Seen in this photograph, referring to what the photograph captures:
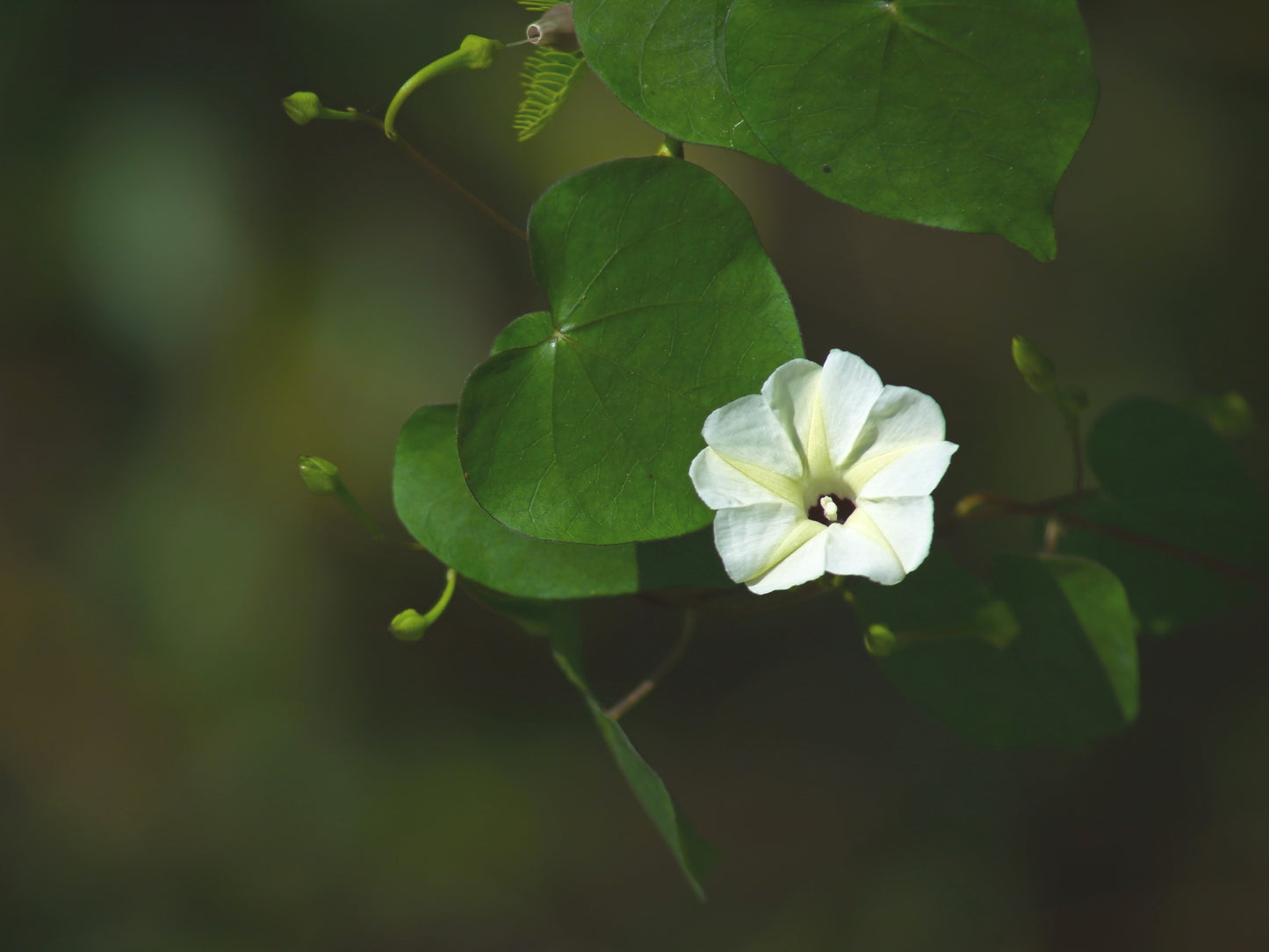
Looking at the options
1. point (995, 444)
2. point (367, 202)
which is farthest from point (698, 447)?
point (367, 202)

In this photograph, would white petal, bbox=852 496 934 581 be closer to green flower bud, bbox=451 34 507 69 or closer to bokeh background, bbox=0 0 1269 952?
green flower bud, bbox=451 34 507 69

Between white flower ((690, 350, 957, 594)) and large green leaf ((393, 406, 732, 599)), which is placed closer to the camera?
white flower ((690, 350, 957, 594))

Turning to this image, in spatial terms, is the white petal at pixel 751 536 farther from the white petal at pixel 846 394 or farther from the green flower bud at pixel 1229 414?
the green flower bud at pixel 1229 414

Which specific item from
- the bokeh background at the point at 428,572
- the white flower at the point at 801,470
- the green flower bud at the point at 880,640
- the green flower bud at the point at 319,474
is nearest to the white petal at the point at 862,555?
the white flower at the point at 801,470

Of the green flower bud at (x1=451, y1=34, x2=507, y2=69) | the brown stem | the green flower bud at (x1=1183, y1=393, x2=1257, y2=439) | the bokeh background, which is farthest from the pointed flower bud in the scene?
the bokeh background

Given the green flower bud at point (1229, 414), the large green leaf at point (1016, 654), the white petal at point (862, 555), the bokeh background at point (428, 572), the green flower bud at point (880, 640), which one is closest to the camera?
the white petal at point (862, 555)

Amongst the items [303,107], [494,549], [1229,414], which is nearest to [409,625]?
[494,549]
